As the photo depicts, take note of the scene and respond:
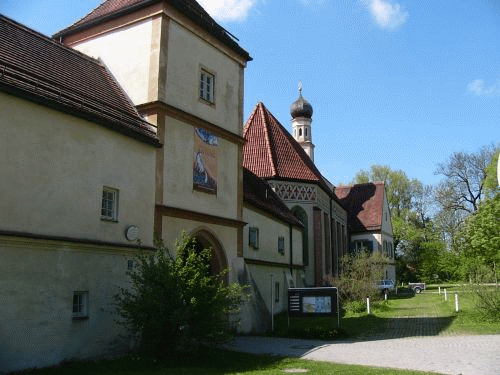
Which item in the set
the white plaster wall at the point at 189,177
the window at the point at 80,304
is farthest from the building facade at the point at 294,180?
the window at the point at 80,304

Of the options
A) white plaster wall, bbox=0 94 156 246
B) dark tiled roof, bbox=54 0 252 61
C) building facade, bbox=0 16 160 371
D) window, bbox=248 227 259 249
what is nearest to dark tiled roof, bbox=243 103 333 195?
window, bbox=248 227 259 249

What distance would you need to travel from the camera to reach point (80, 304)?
14.2 meters

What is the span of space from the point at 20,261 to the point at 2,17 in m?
7.90

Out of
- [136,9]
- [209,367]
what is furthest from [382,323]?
[136,9]

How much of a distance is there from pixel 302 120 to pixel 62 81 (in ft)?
151

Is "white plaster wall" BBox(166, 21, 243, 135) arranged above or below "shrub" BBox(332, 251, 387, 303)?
above

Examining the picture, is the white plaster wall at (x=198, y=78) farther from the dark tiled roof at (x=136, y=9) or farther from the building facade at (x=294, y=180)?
the building facade at (x=294, y=180)

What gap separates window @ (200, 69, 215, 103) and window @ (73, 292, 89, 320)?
917cm

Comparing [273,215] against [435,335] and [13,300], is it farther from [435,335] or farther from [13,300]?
[13,300]

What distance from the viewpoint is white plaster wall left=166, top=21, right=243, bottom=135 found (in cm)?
1912

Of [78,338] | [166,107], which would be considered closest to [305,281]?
[166,107]

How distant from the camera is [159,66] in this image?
1839 cm

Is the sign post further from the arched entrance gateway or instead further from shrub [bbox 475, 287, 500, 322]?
shrub [bbox 475, 287, 500, 322]

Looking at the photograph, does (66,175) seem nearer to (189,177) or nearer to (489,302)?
(189,177)
